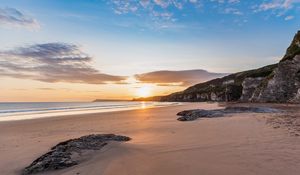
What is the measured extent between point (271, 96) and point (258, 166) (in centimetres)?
6876

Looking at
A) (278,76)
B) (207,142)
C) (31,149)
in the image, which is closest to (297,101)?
(278,76)

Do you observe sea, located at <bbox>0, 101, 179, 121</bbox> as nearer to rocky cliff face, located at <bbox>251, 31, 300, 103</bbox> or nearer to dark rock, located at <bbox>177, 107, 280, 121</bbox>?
dark rock, located at <bbox>177, 107, 280, 121</bbox>

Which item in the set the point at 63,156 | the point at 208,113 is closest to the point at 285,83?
the point at 208,113

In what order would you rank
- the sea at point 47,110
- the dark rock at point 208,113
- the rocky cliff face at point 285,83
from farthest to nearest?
the rocky cliff face at point 285,83, the sea at point 47,110, the dark rock at point 208,113

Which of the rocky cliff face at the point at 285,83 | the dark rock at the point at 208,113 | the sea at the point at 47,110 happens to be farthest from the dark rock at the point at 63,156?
the rocky cliff face at the point at 285,83

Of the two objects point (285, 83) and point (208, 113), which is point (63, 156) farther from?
point (285, 83)

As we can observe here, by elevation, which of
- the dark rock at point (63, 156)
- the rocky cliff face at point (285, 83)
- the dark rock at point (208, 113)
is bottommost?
the dark rock at point (63, 156)

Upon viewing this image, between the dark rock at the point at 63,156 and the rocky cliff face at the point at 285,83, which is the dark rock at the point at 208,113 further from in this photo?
the rocky cliff face at the point at 285,83

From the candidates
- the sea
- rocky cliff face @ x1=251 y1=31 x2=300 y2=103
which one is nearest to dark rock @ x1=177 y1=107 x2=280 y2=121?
the sea

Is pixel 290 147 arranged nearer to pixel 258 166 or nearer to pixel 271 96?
pixel 258 166

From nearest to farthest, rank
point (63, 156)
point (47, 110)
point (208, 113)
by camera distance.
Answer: point (63, 156) < point (208, 113) < point (47, 110)

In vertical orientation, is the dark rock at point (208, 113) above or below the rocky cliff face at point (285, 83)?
below

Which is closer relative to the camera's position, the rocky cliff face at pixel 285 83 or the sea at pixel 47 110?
the sea at pixel 47 110

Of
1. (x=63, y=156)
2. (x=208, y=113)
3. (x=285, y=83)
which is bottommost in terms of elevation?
(x=63, y=156)
